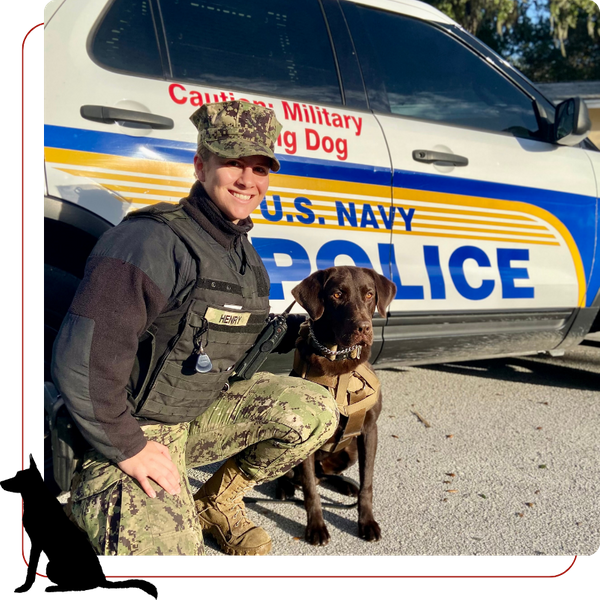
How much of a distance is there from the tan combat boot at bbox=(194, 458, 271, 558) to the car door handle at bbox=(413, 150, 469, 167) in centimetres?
169

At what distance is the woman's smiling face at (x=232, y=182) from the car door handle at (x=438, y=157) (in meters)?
1.17

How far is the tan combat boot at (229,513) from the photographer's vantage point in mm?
2029

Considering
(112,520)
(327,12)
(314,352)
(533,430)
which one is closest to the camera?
(112,520)

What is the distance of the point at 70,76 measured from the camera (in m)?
2.08

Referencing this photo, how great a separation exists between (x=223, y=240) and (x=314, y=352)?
725 millimetres

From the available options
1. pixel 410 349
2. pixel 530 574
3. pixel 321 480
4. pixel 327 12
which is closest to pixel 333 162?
pixel 327 12

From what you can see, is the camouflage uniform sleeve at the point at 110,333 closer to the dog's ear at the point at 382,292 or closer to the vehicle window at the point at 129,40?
the vehicle window at the point at 129,40

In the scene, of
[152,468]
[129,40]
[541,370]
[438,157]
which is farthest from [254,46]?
[541,370]

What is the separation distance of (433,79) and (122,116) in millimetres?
1778

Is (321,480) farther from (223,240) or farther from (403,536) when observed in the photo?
(223,240)

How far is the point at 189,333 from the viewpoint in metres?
1.75

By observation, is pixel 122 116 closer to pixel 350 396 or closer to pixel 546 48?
pixel 350 396

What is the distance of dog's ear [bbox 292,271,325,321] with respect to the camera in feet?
7.75

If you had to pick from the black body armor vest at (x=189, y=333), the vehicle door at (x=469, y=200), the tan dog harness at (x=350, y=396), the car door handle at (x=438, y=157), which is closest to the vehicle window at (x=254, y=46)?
the vehicle door at (x=469, y=200)
